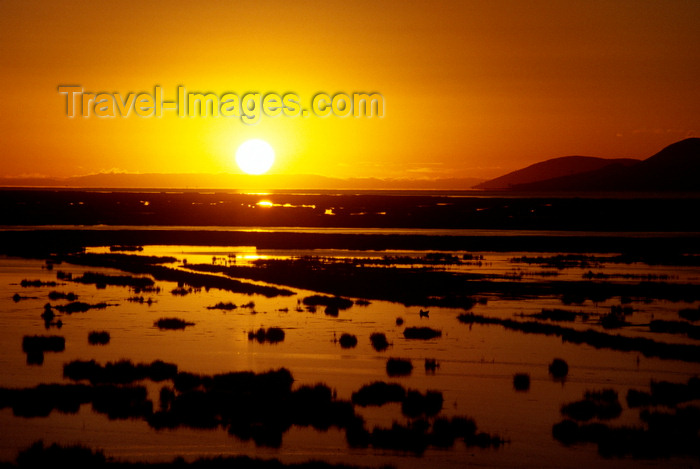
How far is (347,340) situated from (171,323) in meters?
7.14

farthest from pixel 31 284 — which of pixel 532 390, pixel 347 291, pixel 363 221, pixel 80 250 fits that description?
pixel 363 221

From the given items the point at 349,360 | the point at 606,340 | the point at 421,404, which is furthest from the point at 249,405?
the point at 606,340

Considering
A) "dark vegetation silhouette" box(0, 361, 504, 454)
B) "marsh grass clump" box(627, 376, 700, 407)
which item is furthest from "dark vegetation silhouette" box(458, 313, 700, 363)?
"dark vegetation silhouette" box(0, 361, 504, 454)

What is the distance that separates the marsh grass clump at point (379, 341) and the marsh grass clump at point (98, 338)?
27.7 feet

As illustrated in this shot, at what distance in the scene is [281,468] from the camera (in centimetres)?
1510

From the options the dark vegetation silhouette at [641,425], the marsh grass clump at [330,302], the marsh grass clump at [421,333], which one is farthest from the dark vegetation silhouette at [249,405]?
the marsh grass clump at [330,302]

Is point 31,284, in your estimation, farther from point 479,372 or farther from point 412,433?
point 412,433

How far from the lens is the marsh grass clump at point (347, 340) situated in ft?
91.3

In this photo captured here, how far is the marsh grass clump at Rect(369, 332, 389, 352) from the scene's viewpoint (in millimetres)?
27641

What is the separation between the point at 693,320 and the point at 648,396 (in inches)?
564

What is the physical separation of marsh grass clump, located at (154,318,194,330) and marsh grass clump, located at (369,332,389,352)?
706 centimetres

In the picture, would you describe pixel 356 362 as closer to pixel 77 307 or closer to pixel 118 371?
pixel 118 371

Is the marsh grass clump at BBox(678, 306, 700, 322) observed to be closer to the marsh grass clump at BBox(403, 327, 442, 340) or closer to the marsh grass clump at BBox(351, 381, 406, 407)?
the marsh grass clump at BBox(403, 327, 442, 340)

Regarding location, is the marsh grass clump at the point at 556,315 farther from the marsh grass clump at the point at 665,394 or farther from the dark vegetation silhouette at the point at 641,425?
the dark vegetation silhouette at the point at 641,425
